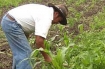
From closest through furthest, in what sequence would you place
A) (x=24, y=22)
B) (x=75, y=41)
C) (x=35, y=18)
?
(x=35, y=18)
(x=24, y=22)
(x=75, y=41)

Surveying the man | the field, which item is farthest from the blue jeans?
the field

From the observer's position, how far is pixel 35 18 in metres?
4.23

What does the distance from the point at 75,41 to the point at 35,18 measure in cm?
196

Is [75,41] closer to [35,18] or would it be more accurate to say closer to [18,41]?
[18,41]

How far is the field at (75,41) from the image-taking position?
3.72m

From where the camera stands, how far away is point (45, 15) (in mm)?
4160

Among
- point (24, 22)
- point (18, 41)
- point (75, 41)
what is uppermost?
point (24, 22)

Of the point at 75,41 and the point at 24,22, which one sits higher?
the point at 24,22

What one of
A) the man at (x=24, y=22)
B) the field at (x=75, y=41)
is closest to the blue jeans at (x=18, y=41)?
the man at (x=24, y=22)

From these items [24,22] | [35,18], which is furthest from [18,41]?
[35,18]

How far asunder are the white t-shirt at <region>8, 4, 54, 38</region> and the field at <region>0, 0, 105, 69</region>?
232 mm

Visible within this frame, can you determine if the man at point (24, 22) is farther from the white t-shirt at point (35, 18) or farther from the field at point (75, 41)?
the field at point (75, 41)

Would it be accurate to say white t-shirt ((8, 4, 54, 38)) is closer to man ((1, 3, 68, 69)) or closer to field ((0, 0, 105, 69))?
man ((1, 3, 68, 69))

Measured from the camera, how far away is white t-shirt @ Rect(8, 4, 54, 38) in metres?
4.04
